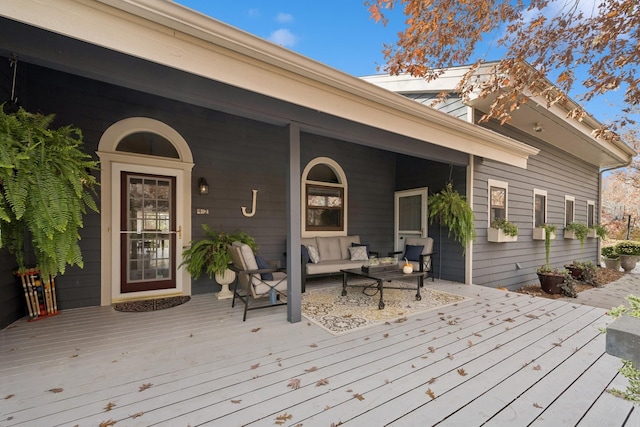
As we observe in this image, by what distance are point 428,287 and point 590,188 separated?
887cm

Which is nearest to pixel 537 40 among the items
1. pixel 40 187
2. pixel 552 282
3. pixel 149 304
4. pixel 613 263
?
pixel 552 282

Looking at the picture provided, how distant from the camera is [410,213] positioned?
6.50 m

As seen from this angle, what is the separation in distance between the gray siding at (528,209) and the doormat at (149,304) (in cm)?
524

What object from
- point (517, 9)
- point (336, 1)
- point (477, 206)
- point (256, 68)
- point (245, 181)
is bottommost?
point (477, 206)

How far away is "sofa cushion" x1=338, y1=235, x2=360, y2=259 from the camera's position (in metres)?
5.79

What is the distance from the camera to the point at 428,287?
5.04 meters

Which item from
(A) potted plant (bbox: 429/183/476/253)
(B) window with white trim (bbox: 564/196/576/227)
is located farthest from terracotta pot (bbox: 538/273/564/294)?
(B) window with white trim (bbox: 564/196/576/227)

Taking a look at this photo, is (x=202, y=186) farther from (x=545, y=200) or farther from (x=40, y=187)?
(x=545, y=200)

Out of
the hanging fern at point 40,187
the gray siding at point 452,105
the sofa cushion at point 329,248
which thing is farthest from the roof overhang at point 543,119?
the hanging fern at point 40,187

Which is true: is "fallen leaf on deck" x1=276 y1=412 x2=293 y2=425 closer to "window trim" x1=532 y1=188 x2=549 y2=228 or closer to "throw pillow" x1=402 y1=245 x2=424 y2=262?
"throw pillow" x1=402 y1=245 x2=424 y2=262

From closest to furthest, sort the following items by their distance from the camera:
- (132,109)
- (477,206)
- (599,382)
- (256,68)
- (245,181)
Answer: (599,382) < (256,68) < (132,109) < (245,181) < (477,206)

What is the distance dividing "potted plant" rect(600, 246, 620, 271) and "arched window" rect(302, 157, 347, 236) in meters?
9.69

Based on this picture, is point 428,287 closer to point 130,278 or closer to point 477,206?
point 477,206

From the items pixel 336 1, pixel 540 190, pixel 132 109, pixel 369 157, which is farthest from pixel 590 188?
pixel 132 109
